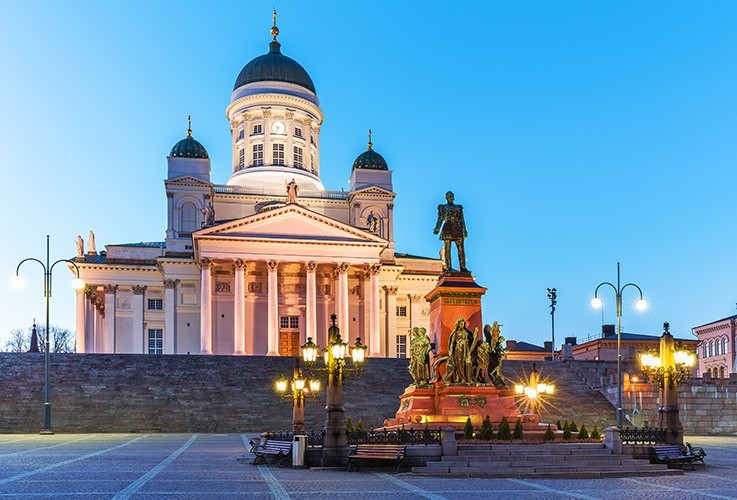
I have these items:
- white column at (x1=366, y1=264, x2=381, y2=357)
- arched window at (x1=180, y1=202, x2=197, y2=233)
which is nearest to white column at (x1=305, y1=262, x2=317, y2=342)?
white column at (x1=366, y1=264, x2=381, y2=357)

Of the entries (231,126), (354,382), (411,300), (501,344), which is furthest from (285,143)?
(501,344)

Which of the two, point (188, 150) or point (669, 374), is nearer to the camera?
point (669, 374)

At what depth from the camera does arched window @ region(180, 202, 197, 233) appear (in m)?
78.2

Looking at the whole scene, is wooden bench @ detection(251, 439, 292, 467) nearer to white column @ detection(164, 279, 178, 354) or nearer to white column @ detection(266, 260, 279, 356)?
white column @ detection(266, 260, 279, 356)

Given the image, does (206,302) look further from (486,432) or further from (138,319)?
(486,432)

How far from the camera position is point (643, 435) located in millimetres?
26047

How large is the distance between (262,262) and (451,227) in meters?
43.0

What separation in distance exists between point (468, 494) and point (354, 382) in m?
36.3

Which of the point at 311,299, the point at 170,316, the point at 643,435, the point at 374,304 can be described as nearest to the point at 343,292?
the point at 311,299

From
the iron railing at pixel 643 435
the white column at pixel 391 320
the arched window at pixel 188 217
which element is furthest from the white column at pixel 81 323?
the iron railing at pixel 643 435

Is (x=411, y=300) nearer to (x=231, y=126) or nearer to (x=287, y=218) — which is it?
(x=287, y=218)

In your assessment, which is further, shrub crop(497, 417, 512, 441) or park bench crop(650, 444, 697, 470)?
park bench crop(650, 444, 697, 470)

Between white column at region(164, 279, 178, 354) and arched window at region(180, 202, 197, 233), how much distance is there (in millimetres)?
5700

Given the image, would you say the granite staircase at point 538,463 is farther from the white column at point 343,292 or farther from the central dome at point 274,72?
the central dome at point 274,72
